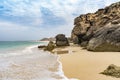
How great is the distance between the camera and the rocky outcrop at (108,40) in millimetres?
22556

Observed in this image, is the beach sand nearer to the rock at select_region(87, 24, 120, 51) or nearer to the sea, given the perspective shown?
the sea

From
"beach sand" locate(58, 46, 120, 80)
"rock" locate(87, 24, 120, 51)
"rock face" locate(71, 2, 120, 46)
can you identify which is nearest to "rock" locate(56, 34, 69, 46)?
"rock face" locate(71, 2, 120, 46)

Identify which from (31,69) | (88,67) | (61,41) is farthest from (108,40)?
(61,41)

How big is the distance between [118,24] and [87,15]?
65.0 feet

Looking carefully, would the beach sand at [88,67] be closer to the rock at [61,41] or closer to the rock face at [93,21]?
the rock face at [93,21]

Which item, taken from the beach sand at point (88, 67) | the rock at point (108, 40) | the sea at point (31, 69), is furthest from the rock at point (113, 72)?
the rock at point (108, 40)

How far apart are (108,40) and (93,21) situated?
17122 millimetres

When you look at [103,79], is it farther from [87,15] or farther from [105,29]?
[87,15]

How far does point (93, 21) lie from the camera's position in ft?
130

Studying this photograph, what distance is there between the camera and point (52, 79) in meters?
A: 8.96

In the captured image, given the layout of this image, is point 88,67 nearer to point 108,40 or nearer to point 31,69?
point 31,69

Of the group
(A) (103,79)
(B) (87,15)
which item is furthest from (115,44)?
(B) (87,15)

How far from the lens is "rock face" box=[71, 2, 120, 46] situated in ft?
114

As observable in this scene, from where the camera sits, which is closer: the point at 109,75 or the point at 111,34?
the point at 109,75
